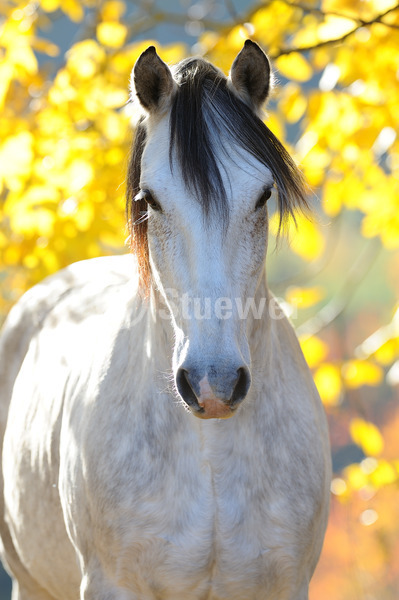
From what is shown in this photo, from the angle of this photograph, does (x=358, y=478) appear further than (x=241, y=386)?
Yes

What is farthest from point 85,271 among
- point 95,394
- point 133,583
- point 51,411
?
point 133,583

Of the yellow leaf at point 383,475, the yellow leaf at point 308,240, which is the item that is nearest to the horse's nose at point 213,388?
the yellow leaf at point 308,240

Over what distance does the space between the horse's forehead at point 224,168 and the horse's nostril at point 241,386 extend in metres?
0.49

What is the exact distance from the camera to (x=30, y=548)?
296 centimetres

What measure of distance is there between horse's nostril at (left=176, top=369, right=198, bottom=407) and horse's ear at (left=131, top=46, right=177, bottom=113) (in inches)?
33.4

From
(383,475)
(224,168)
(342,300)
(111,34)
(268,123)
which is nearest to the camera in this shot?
(224,168)

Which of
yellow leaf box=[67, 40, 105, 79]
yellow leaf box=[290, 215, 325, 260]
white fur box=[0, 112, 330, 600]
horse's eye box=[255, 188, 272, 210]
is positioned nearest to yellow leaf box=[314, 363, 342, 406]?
yellow leaf box=[290, 215, 325, 260]

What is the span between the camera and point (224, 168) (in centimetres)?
203

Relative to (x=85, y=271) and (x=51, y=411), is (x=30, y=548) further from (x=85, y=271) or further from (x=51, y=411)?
(x=85, y=271)

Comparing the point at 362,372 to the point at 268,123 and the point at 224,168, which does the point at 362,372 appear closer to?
the point at 268,123

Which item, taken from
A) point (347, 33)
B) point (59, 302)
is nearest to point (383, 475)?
point (59, 302)

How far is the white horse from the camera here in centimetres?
194

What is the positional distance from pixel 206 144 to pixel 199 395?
72 centimetres

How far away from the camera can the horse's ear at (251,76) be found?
7.13ft
